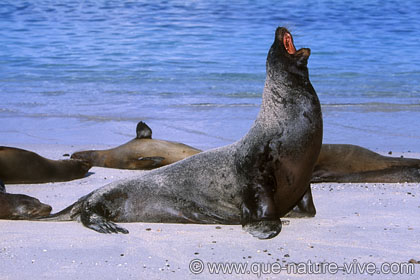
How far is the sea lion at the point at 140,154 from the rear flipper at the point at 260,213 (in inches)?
130

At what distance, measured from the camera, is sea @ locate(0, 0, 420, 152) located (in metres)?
10.9

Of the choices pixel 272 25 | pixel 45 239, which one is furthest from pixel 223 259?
pixel 272 25

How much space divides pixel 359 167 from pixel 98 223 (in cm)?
304

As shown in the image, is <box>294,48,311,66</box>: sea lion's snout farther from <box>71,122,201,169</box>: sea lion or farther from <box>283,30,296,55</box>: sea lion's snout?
<box>71,122,201,169</box>: sea lion

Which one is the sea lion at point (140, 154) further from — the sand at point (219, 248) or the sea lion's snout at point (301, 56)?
the sea lion's snout at point (301, 56)

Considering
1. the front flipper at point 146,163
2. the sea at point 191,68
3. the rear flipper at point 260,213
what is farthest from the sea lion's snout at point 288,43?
the front flipper at point 146,163

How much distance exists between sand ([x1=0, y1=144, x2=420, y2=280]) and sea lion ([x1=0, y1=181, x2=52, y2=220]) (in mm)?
107

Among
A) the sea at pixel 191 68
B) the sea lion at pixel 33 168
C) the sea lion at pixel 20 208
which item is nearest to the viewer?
the sea lion at pixel 20 208

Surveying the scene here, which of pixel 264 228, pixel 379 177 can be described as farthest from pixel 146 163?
pixel 264 228

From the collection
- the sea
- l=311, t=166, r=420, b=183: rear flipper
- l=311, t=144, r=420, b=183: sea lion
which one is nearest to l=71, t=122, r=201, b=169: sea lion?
the sea

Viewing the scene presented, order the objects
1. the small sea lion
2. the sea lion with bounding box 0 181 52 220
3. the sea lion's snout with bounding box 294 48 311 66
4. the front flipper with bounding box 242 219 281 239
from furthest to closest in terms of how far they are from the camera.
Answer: the sea lion with bounding box 0 181 52 220
the sea lion's snout with bounding box 294 48 311 66
the small sea lion
the front flipper with bounding box 242 219 281 239

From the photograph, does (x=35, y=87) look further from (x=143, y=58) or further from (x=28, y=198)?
(x=28, y=198)

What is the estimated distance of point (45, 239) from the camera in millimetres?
4957

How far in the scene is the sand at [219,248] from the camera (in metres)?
4.19
